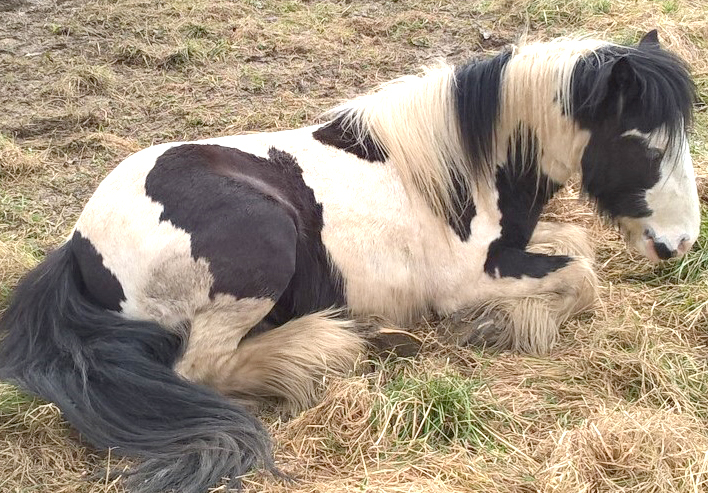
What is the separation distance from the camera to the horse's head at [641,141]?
9.05 feet

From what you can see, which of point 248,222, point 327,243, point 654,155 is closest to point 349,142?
point 327,243

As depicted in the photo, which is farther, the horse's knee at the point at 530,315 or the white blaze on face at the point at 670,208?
the horse's knee at the point at 530,315

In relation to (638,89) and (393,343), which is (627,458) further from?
(638,89)

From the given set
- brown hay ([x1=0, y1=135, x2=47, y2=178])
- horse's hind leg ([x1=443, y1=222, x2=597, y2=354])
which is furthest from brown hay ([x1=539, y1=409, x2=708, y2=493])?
brown hay ([x1=0, y1=135, x2=47, y2=178])

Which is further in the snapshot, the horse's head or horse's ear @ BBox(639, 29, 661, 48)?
horse's ear @ BBox(639, 29, 661, 48)

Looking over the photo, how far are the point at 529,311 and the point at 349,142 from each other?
1004 mm

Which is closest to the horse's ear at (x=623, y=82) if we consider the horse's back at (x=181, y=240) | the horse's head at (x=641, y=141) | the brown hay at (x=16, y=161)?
the horse's head at (x=641, y=141)

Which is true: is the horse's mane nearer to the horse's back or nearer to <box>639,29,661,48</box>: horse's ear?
<box>639,29,661,48</box>: horse's ear

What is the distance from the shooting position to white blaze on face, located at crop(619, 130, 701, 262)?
9.35 ft

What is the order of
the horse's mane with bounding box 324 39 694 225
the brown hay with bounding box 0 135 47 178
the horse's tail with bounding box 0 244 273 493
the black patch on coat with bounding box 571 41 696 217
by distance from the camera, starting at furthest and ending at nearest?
1. the brown hay with bounding box 0 135 47 178
2. the horse's mane with bounding box 324 39 694 225
3. the black patch on coat with bounding box 571 41 696 217
4. the horse's tail with bounding box 0 244 273 493

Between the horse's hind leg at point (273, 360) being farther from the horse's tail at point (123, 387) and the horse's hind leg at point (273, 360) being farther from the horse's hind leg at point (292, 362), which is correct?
the horse's tail at point (123, 387)

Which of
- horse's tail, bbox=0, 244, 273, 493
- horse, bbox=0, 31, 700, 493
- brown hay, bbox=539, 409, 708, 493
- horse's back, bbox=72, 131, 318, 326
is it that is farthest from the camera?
horse's back, bbox=72, 131, 318, 326

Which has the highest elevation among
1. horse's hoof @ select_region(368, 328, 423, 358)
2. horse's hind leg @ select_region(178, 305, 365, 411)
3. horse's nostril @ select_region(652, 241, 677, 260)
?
horse's nostril @ select_region(652, 241, 677, 260)

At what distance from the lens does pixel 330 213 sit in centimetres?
296
